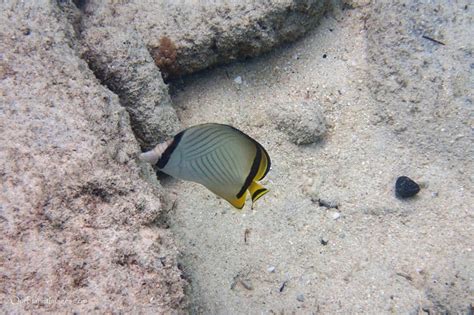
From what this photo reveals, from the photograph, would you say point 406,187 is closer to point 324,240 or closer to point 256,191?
point 324,240

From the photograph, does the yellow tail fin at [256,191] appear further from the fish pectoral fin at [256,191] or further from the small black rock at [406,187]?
the small black rock at [406,187]

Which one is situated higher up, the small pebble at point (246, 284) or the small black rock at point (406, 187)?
the small pebble at point (246, 284)

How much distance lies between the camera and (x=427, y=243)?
3.21 metres

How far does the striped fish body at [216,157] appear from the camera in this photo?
1.84 m

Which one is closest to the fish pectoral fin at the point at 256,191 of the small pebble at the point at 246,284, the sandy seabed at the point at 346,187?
the sandy seabed at the point at 346,187

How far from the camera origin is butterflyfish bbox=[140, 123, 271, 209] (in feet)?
6.02

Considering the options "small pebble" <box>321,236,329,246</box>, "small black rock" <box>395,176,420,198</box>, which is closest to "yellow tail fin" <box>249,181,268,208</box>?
"small pebble" <box>321,236,329,246</box>

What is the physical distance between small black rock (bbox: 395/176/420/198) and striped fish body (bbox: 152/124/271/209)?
1978mm

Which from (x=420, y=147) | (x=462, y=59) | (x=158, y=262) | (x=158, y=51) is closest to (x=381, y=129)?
(x=420, y=147)

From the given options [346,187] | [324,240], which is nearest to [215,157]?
[324,240]

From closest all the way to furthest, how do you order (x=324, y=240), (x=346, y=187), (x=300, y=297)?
(x=300, y=297), (x=324, y=240), (x=346, y=187)

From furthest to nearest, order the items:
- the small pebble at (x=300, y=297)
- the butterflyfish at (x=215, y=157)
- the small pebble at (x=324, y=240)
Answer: the small pebble at (x=324, y=240), the small pebble at (x=300, y=297), the butterflyfish at (x=215, y=157)

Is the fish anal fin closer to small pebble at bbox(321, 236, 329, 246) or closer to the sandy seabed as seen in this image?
the sandy seabed

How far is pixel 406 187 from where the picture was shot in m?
3.37
